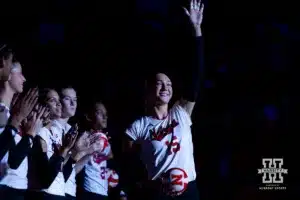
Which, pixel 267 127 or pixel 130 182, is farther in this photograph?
pixel 267 127

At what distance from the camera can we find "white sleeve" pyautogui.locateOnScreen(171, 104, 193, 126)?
4.43 meters

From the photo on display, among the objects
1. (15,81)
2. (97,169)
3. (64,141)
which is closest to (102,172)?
(97,169)

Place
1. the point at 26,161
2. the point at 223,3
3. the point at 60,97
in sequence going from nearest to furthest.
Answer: the point at 26,161
the point at 60,97
the point at 223,3

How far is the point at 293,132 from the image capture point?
336 inches

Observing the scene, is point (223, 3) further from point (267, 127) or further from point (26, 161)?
point (26, 161)

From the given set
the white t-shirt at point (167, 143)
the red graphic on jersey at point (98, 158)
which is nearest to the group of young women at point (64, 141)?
the white t-shirt at point (167, 143)

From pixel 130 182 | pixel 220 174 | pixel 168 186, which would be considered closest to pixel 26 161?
pixel 168 186

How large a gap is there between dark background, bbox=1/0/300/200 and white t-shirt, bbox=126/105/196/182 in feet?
10.6

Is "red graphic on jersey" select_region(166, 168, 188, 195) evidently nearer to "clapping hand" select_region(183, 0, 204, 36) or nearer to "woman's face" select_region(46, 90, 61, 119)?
"clapping hand" select_region(183, 0, 204, 36)

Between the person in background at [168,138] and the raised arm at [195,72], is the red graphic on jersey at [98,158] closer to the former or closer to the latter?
the person in background at [168,138]

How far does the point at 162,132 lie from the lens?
171 inches

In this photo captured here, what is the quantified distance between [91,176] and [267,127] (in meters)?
3.58

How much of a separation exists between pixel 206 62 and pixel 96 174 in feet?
10.2

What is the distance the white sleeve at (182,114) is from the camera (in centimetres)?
443
